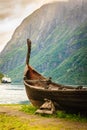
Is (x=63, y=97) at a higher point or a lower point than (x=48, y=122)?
higher

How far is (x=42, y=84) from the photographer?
26812 millimetres

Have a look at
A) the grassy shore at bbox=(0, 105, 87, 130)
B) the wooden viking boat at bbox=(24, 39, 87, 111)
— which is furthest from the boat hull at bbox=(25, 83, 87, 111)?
the grassy shore at bbox=(0, 105, 87, 130)

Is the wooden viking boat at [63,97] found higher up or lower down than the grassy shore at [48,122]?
higher up

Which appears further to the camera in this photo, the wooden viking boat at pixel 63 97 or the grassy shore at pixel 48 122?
the wooden viking boat at pixel 63 97

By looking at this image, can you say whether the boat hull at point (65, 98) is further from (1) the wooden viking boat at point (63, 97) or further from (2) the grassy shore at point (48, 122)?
(2) the grassy shore at point (48, 122)

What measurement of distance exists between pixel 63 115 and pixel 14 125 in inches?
165

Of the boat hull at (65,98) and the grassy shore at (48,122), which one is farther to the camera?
the boat hull at (65,98)

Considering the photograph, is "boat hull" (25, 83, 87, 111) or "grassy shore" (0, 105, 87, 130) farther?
"boat hull" (25, 83, 87, 111)

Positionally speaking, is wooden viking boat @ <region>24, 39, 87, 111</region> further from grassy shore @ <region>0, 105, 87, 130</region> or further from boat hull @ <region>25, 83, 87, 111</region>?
grassy shore @ <region>0, 105, 87, 130</region>

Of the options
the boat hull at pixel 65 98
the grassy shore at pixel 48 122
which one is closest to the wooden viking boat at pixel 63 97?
the boat hull at pixel 65 98

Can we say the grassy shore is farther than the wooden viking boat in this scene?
No

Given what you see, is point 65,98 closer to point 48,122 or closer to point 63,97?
point 63,97

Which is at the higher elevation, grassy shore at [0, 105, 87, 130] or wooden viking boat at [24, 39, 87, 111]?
wooden viking boat at [24, 39, 87, 111]

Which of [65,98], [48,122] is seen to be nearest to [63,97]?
[65,98]
